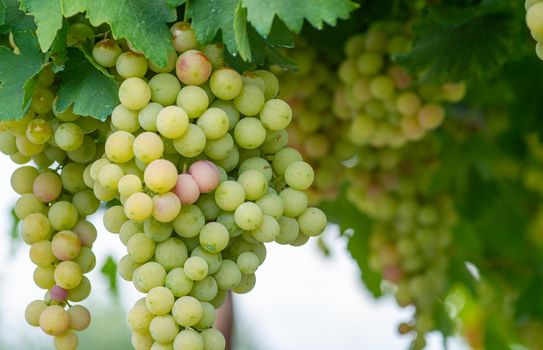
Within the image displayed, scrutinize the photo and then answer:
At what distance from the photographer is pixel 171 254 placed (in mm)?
824

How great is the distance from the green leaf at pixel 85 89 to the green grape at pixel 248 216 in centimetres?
17

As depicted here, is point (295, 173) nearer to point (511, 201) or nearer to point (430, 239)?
point (430, 239)

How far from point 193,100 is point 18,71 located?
0.20 metres

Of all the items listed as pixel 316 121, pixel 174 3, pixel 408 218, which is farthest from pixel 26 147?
pixel 408 218

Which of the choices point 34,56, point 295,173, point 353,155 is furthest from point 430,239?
point 34,56

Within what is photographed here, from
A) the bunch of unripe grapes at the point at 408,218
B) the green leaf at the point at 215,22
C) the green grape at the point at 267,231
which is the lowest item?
the bunch of unripe grapes at the point at 408,218

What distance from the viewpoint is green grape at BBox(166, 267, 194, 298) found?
0.81 metres

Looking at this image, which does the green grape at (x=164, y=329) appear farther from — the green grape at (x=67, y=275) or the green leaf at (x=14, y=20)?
the green leaf at (x=14, y=20)

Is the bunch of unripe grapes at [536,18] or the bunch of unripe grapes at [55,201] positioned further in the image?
the bunch of unripe grapes at [55,201]

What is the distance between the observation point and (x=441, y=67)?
1179 mm

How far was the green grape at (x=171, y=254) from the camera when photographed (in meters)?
0.82

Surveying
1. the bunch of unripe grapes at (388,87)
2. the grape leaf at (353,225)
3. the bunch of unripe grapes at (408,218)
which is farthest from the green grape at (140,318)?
the grape leaf at (353,225)

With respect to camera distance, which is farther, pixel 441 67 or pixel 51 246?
pixel 441 67

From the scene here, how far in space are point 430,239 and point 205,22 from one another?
3.42 ft
